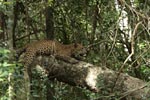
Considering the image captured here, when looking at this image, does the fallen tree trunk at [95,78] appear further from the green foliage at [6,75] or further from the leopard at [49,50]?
the green foliage at [6,75]

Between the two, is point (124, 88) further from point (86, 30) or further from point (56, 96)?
point (86, 30)

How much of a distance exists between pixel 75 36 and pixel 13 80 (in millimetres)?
2156

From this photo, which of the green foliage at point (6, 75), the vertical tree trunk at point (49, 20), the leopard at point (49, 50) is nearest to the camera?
the green foliage at point (6, 75)

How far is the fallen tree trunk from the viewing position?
4.12 m

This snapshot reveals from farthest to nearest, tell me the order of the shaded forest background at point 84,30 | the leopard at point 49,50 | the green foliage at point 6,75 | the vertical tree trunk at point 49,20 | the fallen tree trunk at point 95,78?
the vertical tree trunk at point 49,20 < the leopard at point 49,50 < the shaded forest background at point 84,30 < the fallen tree trunk at point 95,78 < the green foliage at point 6,75

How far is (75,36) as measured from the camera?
213 inches

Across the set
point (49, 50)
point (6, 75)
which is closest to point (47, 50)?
point (49, 50)

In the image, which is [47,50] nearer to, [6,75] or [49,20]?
[49,20]

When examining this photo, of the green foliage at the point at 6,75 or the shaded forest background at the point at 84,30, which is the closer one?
the green foliage at the point at 6,75

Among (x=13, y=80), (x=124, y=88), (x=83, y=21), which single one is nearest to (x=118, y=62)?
(x=124, y=88)

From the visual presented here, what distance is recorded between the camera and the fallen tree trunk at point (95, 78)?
4121 millimetres

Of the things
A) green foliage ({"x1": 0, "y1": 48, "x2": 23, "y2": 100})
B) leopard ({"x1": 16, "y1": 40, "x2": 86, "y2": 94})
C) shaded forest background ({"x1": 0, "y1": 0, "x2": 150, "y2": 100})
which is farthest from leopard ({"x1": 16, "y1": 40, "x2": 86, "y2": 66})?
green foliage ({"x1": 0, "y1": 48, "x2": 23, "y2": 100})

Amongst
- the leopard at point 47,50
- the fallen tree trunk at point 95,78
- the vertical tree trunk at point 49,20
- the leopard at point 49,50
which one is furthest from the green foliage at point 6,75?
the vertical tree trunk at point 49,20

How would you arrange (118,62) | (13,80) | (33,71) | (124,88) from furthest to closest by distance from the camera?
(118,62), (33,71), (124,88), (13,80)
